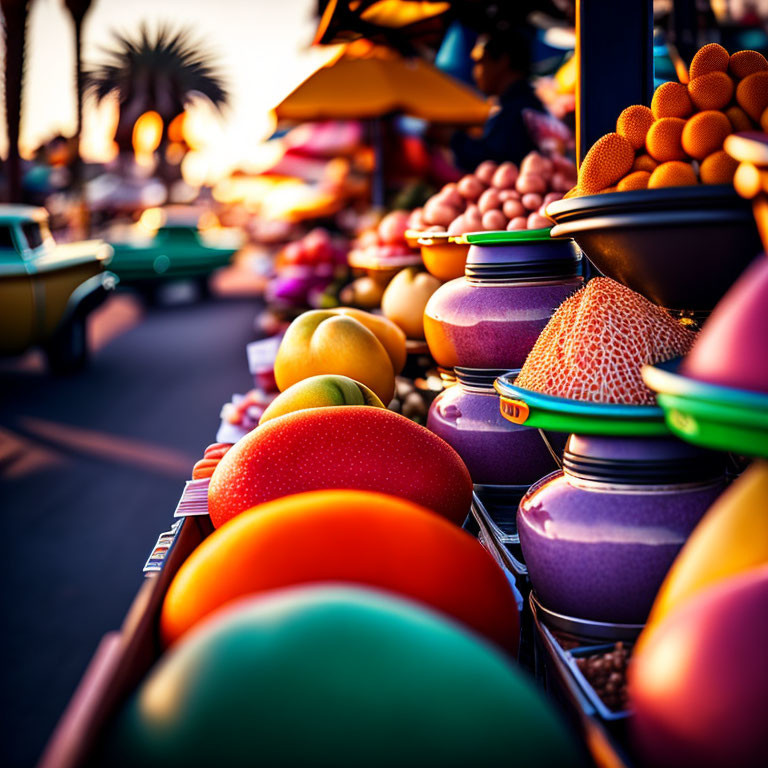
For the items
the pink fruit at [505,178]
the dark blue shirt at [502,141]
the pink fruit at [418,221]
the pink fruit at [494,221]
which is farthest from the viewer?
the dark blue shirt at [502,141]

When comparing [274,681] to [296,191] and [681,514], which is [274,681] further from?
[296,191]

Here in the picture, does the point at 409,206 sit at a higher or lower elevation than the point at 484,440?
higher

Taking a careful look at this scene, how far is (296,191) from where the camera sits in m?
10.0

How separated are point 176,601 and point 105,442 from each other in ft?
14.2

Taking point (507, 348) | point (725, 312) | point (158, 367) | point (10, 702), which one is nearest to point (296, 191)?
point (158, 367)

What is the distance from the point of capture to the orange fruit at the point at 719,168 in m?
0.80

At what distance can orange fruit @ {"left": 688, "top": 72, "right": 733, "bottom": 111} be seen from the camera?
86cm

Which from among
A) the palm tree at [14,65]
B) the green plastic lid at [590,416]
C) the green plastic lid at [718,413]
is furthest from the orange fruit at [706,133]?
the palm tree at [14,65]

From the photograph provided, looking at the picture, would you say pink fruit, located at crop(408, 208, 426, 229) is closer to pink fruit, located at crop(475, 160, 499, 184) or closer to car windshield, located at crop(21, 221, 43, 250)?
pink fruit, located at crop(475, 160, 499, 184)

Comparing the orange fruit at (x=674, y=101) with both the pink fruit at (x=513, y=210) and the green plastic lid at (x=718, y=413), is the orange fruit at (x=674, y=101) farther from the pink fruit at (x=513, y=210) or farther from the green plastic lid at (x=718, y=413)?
the pink fruit at (x=513, y=210)

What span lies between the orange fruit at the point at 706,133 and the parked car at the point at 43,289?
574cm

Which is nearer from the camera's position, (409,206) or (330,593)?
(330,593)

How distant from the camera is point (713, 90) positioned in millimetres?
860

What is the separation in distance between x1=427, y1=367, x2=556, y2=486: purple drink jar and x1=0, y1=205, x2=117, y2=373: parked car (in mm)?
5322
